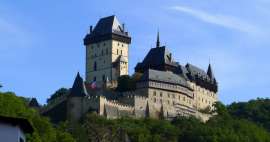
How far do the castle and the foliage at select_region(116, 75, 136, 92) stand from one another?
74 cm

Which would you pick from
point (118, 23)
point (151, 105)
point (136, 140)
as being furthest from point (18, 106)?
point (118, 23)

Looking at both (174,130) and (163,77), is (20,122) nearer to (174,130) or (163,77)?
(174,130)

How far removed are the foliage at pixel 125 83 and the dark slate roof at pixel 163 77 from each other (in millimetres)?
1390

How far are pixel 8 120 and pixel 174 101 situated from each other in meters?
95.5

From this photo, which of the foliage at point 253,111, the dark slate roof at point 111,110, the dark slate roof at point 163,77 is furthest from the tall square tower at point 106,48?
the dark slate roof at point 111,110

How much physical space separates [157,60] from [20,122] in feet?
336

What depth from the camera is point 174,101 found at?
113688mm

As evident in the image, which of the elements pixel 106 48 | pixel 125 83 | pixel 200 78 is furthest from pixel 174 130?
pixel 106 48

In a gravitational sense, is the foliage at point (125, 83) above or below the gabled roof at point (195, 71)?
below

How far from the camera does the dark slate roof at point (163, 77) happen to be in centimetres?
11200

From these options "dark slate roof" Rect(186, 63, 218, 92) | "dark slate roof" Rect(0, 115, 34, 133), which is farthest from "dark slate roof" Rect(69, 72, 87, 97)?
"dark slate roof" Rect(0, 115, 34, 133)

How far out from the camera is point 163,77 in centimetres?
11381

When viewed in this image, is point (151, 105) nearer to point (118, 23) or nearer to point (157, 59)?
point (157, 59)

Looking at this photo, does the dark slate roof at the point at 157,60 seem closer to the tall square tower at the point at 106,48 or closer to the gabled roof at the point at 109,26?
the tall square tower at the point at 106,48
